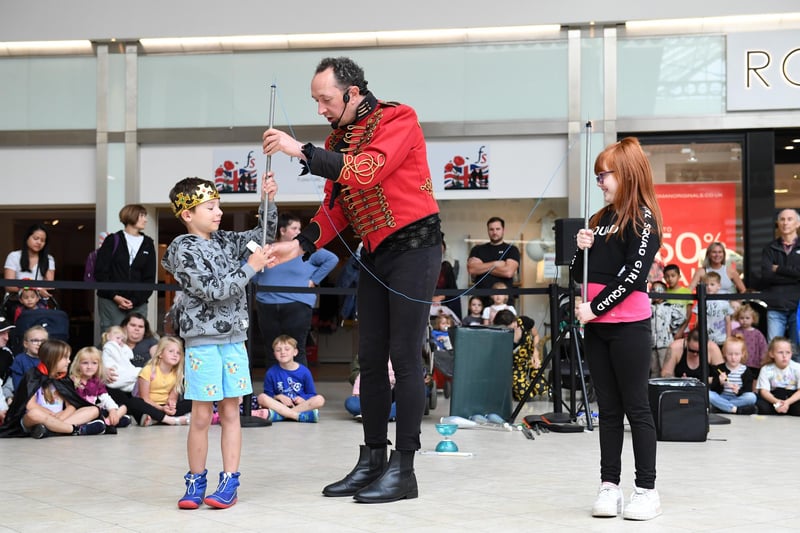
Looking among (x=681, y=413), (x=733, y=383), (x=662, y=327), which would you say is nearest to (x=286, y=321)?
(x=681, y=413)

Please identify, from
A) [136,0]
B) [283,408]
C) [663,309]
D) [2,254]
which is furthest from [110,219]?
[663,309]

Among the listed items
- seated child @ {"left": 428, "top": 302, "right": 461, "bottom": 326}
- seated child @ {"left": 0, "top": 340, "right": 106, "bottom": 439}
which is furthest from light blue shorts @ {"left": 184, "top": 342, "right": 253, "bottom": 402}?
seated child @ {"left": 428, "top": 302, "right": 461, "bottom": 326}

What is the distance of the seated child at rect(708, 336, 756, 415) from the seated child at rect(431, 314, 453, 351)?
7.35 feet

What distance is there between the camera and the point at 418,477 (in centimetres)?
471

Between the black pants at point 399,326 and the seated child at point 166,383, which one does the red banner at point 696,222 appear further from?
the black pants at point 399,326

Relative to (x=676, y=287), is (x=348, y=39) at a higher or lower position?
higher

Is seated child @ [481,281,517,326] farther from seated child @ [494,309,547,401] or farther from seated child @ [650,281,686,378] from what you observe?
seated child @ [650,281,686,378]

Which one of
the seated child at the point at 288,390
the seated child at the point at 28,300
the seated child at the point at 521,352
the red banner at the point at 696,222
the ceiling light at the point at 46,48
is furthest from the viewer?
the ceiling light at the point at 46,48

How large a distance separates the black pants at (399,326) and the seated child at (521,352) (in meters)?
4.48

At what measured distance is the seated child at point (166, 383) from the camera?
24.0ft

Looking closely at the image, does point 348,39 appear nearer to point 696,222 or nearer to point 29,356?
point 696,222

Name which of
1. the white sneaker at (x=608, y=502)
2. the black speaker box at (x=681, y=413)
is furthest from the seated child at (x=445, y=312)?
the white sneaker at (x=608, y=502)

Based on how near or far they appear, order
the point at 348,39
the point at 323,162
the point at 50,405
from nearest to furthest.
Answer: the point at 323,162
the point at 50,405
the point at 348,39

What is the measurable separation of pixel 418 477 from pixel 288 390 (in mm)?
3068
